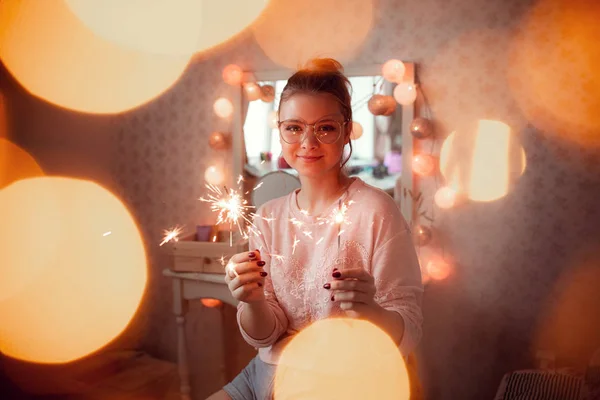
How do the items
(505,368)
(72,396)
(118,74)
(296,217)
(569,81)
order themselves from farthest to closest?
(118,74), (72,396), (505,368), (569,81), (296,217)

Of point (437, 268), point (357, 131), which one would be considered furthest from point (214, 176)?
point (437, 268)

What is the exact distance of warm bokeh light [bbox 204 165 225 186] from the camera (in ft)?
8.27

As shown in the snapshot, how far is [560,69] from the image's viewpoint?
2.01m

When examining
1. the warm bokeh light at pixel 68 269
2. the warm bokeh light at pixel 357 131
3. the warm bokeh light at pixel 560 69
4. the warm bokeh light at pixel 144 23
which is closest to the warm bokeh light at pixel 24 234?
the warm bokeh light at pixel 68 269

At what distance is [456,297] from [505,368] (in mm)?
361

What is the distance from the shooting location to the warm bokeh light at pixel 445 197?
214cm

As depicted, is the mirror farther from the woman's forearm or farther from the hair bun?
the woman's forearm

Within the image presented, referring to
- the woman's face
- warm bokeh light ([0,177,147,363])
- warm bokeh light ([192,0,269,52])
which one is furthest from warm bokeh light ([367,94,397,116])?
warm bokeh light ([0,177,147,363])

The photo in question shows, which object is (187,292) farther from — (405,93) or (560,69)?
(560,69)

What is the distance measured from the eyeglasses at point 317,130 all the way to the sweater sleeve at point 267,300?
272 mm

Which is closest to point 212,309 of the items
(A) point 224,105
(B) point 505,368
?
(A) point 224,105

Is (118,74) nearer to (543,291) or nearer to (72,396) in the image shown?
(72,396)

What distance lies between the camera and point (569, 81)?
2.00 m

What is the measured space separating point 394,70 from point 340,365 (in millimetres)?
1345
